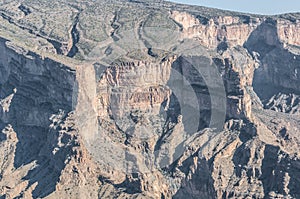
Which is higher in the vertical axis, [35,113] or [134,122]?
[35,113]

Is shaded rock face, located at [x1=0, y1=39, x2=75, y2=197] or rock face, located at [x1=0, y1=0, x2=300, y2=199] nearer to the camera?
rock face, located at [x1=0, y1=0, x2=300, y2=199]

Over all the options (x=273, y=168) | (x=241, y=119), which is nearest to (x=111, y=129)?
(x=241, y=119)

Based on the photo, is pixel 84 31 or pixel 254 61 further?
pixel 254 61

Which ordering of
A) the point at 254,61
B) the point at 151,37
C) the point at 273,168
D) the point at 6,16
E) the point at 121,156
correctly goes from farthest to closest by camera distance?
the point at 254,61, the point at 6,16, the point at 151,37, the point at 121,156, the point at 273,168

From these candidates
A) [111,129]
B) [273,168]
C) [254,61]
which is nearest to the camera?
[273,168]

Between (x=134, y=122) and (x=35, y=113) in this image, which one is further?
(x=35, y=113)

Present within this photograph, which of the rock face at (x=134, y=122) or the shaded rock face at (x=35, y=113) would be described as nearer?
the rock face at (x=134, y=122)

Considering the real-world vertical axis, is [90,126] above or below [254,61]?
below

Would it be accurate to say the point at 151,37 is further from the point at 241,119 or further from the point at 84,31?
the point at 241,119
